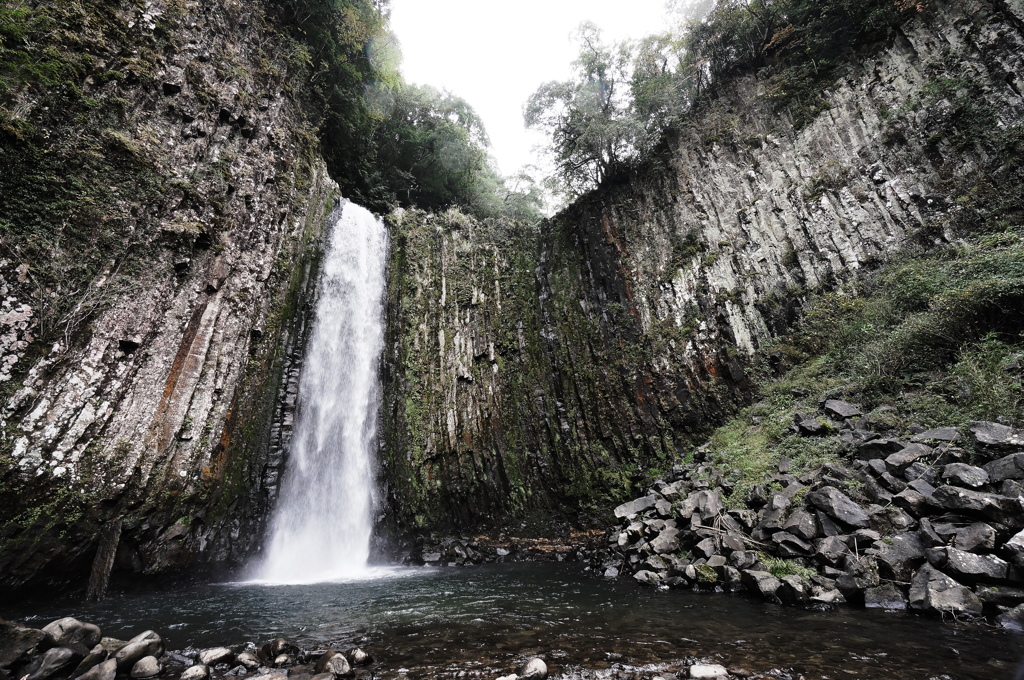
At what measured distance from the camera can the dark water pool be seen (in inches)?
112

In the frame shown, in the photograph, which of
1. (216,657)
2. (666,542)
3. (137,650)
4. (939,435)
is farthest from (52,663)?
(939,435)

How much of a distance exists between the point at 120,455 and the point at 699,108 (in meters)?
17.1

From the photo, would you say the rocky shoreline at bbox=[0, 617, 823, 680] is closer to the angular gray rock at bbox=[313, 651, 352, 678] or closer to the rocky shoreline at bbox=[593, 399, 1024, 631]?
the angular gray rock at bbox=[313, 651, 352, 678]

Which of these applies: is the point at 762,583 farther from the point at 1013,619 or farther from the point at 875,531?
the point at 1013,619

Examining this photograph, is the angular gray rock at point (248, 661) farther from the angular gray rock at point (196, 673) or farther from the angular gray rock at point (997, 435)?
the angular gray rock at point (997, 435)

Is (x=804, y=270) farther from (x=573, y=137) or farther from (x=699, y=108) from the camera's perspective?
(x=573, y=137)

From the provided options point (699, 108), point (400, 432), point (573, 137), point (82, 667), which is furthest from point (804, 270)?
point (82, 667)

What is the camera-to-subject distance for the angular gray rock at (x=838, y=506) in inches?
175

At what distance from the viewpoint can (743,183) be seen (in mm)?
11438

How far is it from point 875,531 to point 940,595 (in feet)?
2.94

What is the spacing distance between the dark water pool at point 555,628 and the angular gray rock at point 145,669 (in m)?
0.79

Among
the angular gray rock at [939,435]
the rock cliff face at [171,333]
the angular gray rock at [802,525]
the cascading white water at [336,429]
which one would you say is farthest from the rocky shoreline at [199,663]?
the cascading white water at [336,429]

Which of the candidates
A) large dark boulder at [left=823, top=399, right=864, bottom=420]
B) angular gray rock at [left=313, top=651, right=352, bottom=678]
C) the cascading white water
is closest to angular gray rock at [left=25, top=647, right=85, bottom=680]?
angular gray rock at [left=313, top=651, right=352, bottom=678]

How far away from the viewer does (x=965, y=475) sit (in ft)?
13.2
